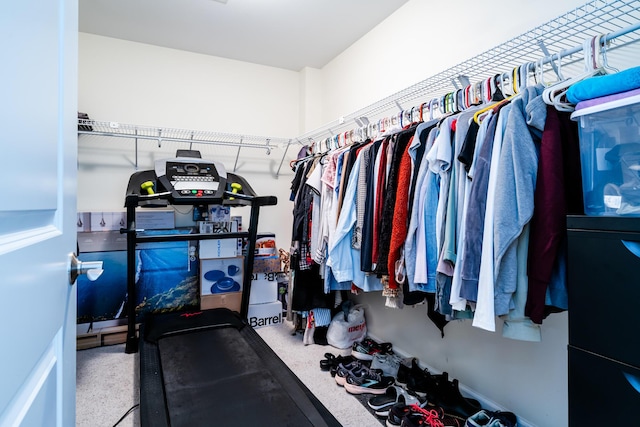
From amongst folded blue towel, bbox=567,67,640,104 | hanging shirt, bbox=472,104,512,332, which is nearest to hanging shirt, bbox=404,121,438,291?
hanging shirt, bbox=472,104,512,332

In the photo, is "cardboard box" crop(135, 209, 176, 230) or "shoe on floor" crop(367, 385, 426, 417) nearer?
"shoe on floor" crop(367, 385, 426, 417)

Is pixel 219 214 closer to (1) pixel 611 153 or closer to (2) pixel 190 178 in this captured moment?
(2) pixel 190 178

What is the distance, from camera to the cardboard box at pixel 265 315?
10.1ft

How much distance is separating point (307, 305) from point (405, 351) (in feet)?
2.62

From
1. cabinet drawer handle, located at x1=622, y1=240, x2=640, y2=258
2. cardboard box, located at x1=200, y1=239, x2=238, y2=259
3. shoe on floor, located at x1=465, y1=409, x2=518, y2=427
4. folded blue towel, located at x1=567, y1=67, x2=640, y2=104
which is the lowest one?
shoe on floor, located at x1=465, y1=409, x2=518, y2=427

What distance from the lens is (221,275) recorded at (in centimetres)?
302

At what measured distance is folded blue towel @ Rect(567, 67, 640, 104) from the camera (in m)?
0.86

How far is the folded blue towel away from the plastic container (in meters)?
0.01

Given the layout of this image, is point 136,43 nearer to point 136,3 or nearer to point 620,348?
point 136,3

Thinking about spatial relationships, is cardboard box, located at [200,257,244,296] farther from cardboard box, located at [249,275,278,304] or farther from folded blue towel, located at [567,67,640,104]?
folded blue towel, located at [567,67,640,104]

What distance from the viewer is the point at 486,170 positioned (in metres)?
1.20

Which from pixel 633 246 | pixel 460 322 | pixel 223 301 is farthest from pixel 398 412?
pixel 223 301

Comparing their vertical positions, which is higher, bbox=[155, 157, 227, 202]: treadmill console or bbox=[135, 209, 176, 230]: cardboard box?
bbox=[155, 157, 227, 202]: treadmill console

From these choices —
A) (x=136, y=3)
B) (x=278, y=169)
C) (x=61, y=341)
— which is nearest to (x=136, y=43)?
(x=136, y=3)
